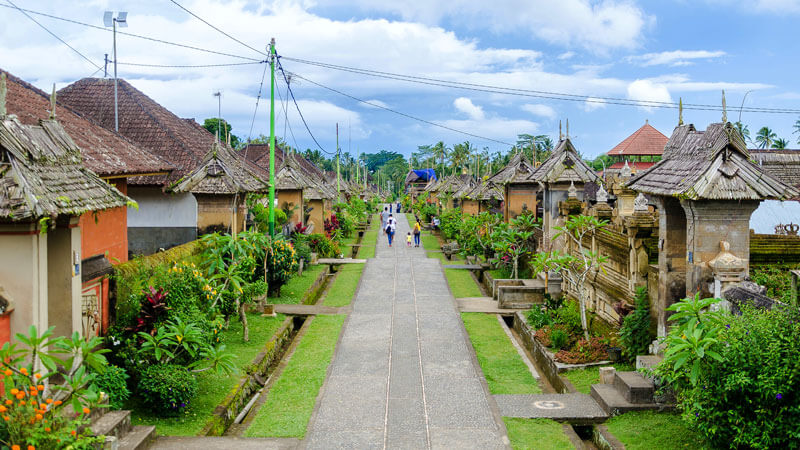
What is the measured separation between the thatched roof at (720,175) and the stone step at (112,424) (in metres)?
7.72

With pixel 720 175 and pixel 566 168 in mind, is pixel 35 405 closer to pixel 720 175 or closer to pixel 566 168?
pixel 720 175

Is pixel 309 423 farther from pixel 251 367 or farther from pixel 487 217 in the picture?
pixel 487 217

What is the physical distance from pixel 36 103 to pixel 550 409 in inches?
403

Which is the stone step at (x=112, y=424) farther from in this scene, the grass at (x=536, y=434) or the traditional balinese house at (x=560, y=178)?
the traditional balinese house at (x=560, y=178)

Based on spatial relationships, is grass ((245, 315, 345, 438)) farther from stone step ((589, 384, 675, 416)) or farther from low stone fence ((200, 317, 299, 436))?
stone step ((589, 384, 675, 416))

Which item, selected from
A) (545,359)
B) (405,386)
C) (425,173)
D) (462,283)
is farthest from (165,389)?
(425,173)

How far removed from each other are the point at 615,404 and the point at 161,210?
13507mm

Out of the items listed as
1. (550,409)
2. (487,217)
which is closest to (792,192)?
(550,409)

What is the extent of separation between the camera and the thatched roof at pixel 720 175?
29.6 ft

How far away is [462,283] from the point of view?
73.5 ft

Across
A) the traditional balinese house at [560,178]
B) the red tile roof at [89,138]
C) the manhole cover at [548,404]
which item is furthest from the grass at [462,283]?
the manhole cover at [548,404]

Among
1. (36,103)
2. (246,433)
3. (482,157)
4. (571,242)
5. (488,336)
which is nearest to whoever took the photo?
(246,433)

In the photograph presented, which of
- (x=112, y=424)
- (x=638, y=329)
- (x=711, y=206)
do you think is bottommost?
(x=112, y=424)

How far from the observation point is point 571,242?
16297 millimetres
